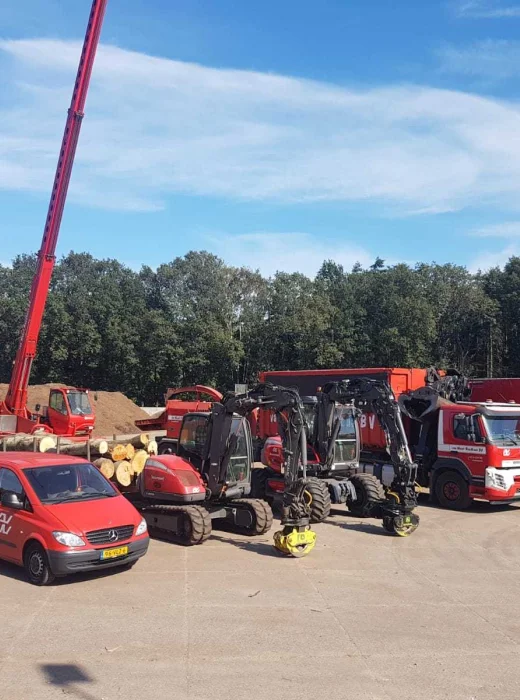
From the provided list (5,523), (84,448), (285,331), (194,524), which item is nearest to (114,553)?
(5,523)

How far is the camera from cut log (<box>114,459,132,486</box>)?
1455 cm

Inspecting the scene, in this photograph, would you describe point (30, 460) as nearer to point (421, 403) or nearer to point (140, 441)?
point (140, 441)

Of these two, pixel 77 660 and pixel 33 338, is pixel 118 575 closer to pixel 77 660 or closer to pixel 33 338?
pixel 77 660

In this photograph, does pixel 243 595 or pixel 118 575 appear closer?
pixel 243 595

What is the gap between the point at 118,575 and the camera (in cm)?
969

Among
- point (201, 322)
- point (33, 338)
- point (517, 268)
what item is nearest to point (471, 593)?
point (33, 338)

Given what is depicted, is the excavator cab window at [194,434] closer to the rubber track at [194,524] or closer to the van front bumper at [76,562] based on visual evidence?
the rubber track at [194,524]

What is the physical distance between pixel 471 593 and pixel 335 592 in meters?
1.92

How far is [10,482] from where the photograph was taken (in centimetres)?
981

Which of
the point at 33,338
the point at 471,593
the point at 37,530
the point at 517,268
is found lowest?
the point at 471,593

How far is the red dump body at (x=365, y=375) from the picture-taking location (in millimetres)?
18625

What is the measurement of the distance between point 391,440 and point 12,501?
7135mm

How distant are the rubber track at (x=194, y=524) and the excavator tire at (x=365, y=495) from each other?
13.5ft

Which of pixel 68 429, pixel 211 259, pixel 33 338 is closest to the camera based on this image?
pixel 33 338
